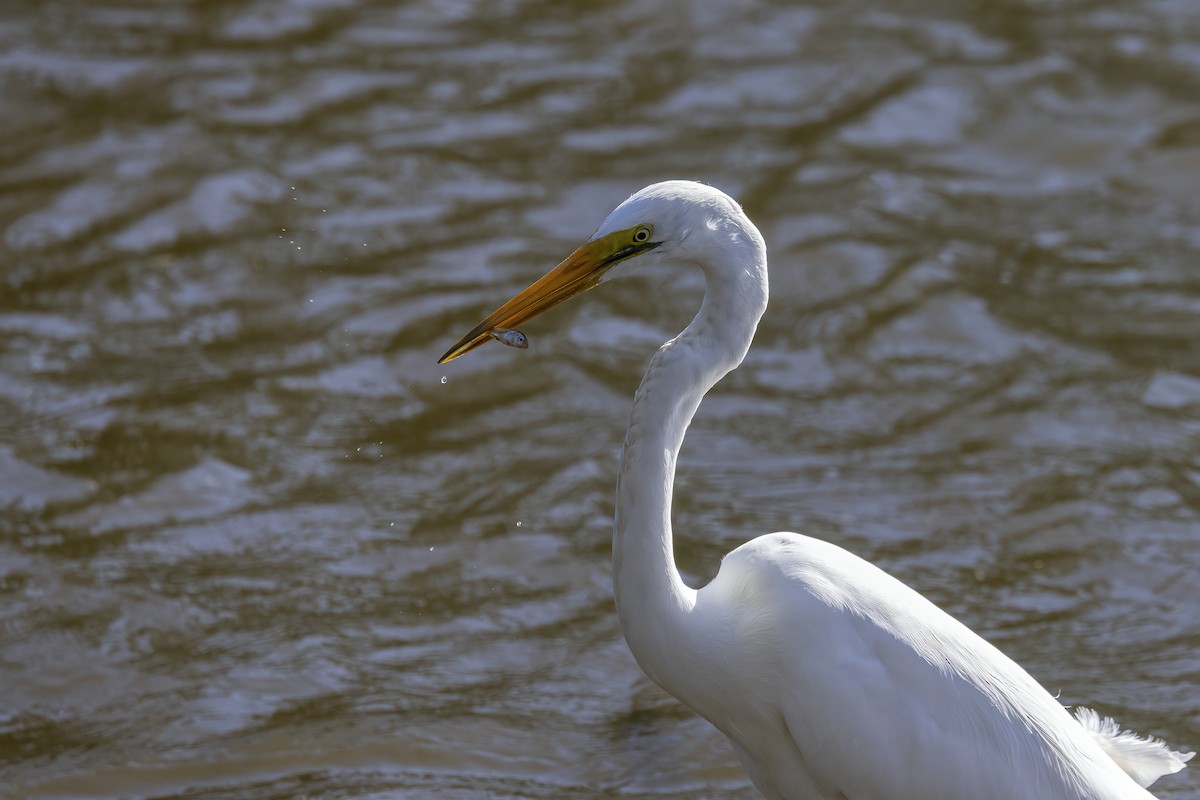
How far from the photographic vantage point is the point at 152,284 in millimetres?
6922

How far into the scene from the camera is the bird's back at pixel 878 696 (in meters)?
3.49

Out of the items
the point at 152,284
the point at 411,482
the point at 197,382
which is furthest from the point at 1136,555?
the point at 152,284

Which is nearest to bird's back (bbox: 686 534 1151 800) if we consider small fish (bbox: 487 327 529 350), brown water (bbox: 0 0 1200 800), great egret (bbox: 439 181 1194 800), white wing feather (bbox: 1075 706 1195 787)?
great egret (bbox: 439 181 1194 800)

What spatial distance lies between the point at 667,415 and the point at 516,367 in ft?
10.5

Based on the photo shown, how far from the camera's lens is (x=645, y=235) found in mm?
3350

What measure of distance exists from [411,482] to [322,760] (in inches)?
63.2

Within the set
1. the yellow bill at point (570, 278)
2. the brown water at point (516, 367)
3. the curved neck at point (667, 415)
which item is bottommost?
the brown water at point (516, 367)

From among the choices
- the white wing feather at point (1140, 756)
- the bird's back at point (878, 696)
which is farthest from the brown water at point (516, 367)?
the bird's back at point (878, 696)

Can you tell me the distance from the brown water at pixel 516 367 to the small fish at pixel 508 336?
1519 millimetres

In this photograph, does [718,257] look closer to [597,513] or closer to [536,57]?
[597,513]

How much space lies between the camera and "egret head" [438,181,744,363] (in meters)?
3.31

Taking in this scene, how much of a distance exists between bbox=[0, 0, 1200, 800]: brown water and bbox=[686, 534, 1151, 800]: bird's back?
987 millimetres

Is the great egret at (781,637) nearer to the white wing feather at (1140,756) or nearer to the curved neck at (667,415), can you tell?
the curved neck at (667,415)

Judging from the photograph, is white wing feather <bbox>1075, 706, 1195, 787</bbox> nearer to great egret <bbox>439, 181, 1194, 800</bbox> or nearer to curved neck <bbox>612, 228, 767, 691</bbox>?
great egret <bbox>439, 181, 1194, 800</bbox>
